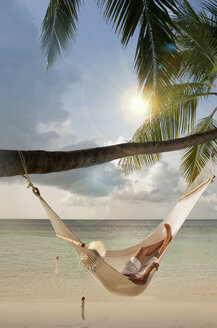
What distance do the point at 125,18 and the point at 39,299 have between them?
10.6 feet

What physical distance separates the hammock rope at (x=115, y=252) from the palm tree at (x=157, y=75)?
0.22 metres

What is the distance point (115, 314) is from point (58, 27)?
262 cm

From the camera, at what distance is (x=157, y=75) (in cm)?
223

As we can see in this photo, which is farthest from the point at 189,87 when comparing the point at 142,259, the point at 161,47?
the point at 142,259

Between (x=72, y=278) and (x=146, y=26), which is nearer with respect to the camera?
(x=146, y=26)

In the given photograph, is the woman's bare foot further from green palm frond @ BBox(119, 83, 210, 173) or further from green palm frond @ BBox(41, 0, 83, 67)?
green palm frond @ BBox(41, 0, 83, 67)

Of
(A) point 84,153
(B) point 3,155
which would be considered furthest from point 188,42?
Result: (B) point 3,155

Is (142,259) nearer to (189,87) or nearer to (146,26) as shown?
(146,26)

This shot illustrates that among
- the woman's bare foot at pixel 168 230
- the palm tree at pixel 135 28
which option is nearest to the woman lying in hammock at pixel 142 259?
the woman's bare foot at pixel 168 230

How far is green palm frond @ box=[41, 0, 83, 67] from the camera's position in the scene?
7.28 ft

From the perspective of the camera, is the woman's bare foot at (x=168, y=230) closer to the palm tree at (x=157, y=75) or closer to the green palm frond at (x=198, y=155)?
the palm tree at (x=157, y=75)

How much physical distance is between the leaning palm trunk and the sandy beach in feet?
5.85

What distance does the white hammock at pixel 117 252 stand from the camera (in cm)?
166

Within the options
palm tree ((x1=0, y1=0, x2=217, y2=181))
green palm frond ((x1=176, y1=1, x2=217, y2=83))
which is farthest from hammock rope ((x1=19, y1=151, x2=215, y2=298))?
green palm frond ((x1=176, y1=1, x2=217, y2=83))
